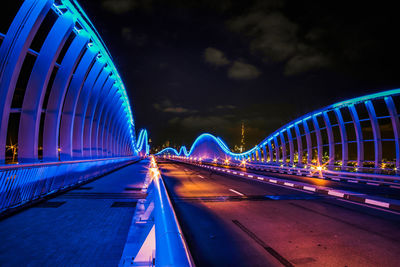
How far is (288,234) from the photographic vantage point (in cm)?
535

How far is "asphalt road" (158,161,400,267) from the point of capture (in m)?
4.05

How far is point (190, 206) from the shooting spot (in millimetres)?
8414

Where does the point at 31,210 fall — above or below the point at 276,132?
below

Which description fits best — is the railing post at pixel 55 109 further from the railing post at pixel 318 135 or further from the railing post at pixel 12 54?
the railing post at pixel 318 135

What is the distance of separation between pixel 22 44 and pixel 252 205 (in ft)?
30.8

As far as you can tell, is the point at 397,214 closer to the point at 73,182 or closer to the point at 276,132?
the point at 73,182

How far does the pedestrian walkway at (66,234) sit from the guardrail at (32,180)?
18.3 inches

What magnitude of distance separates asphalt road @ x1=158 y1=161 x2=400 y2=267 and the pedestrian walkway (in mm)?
1422

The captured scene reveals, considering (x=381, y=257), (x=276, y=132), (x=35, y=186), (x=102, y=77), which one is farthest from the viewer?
(x=276, y=132)

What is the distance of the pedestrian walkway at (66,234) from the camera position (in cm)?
379

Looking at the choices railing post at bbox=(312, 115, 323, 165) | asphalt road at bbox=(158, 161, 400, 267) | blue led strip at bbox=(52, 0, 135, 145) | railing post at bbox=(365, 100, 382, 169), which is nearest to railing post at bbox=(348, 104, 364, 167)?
railing post at bbox=(365, 100, 382, 169)

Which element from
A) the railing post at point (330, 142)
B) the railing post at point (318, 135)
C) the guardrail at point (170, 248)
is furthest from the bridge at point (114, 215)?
the railing post at point (318, 135)

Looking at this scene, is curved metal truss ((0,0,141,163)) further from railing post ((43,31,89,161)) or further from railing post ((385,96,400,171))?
railing post ((385,96,400,171))

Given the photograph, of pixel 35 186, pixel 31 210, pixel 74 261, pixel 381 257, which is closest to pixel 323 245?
pixel 381 257
